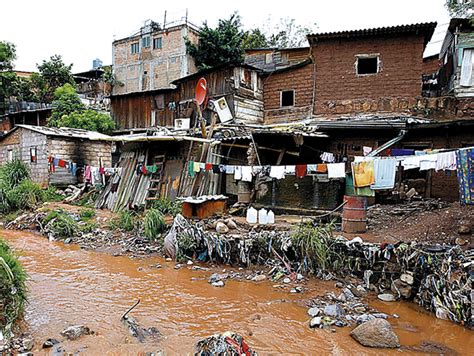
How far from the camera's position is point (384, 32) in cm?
1309

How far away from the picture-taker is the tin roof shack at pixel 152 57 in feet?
84.2

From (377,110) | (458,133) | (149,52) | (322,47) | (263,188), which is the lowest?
(263,188)

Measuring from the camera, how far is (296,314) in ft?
19.8

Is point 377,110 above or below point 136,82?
below

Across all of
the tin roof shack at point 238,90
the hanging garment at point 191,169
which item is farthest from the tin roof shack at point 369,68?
the hanging garment at point 191,169

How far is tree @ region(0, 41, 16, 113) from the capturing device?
2490 cm

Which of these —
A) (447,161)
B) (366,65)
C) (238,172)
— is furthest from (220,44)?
(447,161)

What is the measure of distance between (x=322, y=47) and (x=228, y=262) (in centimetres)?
930

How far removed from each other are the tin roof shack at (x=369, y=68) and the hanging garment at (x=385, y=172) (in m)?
5.26

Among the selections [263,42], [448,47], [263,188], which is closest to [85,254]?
A: [263,188]

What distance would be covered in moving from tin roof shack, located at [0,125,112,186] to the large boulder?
46.1 ft

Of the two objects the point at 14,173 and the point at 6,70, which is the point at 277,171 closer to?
the point at 14,173

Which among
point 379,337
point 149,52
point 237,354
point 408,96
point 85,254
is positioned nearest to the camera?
point 237,354

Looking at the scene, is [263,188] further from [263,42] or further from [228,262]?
[263,42]
